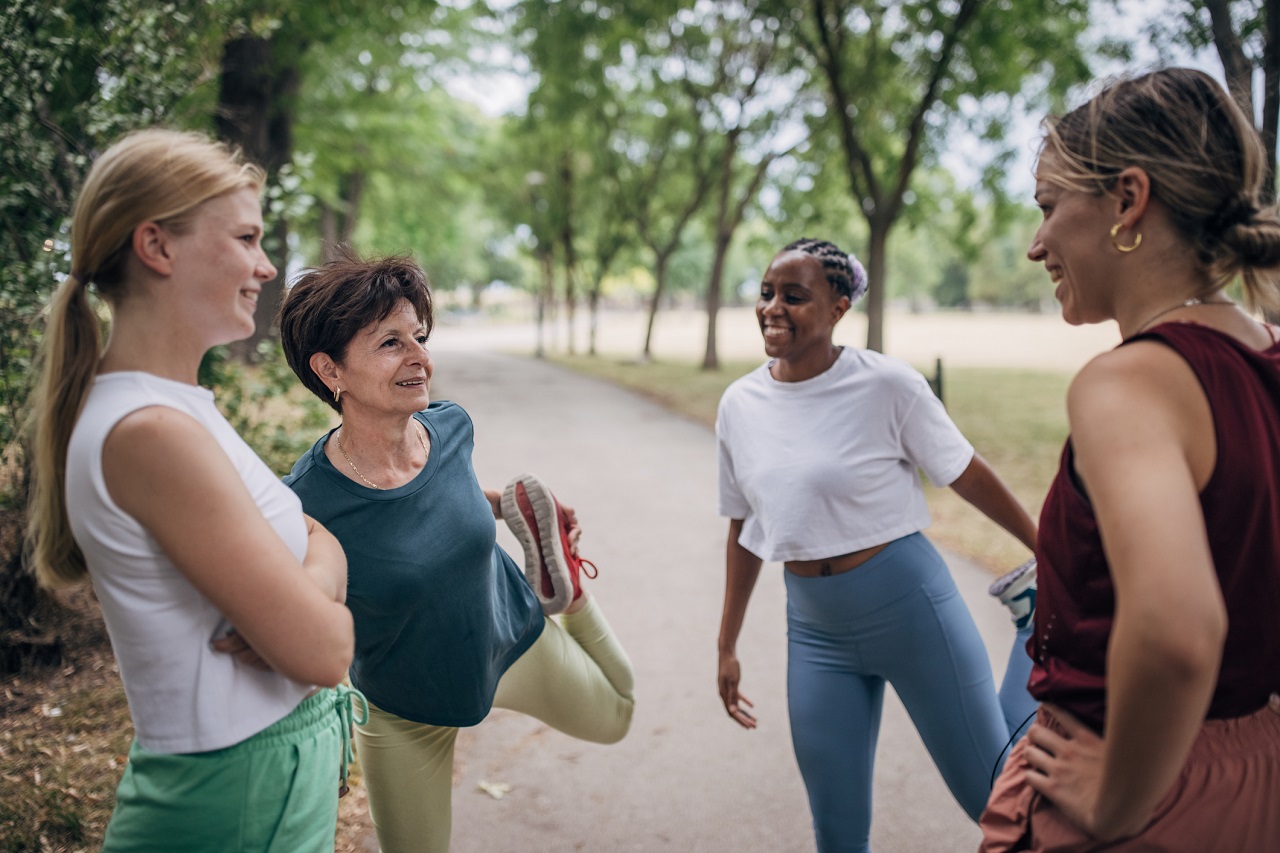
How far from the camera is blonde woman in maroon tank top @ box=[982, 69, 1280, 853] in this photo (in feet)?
4.00

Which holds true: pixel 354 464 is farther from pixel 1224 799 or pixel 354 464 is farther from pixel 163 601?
pixel 1224 799

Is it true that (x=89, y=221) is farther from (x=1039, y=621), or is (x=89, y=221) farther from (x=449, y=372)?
(x=449, y=372)

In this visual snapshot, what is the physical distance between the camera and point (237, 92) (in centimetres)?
995

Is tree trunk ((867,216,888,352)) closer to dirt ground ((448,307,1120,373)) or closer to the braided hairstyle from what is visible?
dirt ground ((448,307,1120,373))

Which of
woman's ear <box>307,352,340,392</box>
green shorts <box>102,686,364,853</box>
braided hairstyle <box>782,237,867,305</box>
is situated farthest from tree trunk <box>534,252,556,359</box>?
green shorts <box>102,686,364,853</box>

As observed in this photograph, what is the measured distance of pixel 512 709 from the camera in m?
2.97

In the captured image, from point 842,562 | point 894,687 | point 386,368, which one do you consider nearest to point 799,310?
point 842,562

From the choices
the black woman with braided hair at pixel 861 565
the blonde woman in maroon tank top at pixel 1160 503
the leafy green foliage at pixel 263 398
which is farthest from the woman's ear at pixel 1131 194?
the leafy green foliage at pixel 263 398

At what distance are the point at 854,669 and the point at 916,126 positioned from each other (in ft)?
40.5

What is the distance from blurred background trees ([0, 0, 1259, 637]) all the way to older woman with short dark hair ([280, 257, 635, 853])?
0.50 metres

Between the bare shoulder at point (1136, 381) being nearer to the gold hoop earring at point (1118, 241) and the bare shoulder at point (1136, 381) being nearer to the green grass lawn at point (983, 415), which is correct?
the gold hoop earring at point (1118, 241)

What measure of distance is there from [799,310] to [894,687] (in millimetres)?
1187

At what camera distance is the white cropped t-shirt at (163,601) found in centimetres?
150

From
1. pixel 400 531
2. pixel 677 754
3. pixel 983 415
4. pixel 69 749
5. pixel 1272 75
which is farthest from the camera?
pixel 983 415
